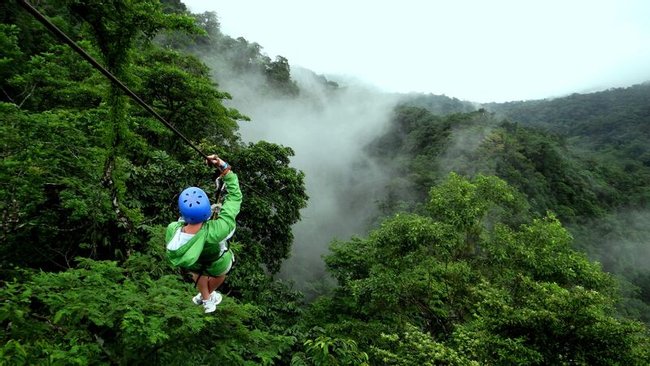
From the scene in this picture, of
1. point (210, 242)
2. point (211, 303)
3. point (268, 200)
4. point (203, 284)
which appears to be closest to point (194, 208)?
point (210, 242)

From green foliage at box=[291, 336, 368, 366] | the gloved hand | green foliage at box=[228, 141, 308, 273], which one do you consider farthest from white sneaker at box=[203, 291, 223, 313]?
green foliage at box=[228, 141, 308, 273]

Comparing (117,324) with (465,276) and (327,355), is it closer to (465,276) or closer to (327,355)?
(327,355)

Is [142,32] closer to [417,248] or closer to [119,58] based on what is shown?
[119,58]

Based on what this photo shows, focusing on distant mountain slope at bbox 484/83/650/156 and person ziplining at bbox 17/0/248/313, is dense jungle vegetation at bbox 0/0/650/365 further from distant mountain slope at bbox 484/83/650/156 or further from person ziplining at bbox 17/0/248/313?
distant mountain slope at bbox 484/83/650/156

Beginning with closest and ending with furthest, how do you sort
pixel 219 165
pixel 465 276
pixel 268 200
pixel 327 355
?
1. pixel 219 165
2. pixel 327 355
3. pixel 465 276
4. pixel 268 200

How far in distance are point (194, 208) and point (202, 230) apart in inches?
7.5

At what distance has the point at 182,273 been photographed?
6.93m

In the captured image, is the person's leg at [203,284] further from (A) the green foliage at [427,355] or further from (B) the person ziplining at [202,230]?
(A) the green foliage at [427,355]

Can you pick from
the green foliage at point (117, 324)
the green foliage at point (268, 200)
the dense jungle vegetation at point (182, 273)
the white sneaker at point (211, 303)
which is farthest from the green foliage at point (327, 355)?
the green foliage at point (268, 200)

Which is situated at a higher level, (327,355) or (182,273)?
(327,355)

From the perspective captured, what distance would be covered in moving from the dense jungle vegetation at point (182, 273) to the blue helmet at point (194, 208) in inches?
61.3

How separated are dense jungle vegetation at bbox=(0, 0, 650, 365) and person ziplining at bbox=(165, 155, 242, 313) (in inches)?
45.5

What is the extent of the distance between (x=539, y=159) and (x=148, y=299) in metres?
54.2

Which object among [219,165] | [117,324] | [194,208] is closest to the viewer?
[194,208]
